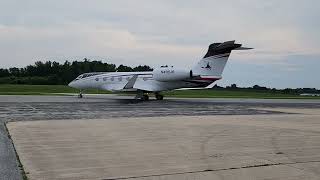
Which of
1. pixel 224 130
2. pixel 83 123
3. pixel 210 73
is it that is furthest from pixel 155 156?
pixel 210 73

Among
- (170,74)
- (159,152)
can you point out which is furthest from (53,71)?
(159,152)

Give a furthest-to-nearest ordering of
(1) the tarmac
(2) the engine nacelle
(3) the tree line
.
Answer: (3) the tree line
(2) the engine nacelle
(1) the tarmac

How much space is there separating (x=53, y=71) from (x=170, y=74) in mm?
94975

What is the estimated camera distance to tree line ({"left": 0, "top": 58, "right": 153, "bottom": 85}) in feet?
366

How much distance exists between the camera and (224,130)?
599 inches

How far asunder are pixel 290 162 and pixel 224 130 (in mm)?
6166

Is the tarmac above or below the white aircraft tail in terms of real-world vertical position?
below

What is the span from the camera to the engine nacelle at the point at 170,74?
3847cm

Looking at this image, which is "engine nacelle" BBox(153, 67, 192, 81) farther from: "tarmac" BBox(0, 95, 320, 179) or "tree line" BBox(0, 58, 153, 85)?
"tree line" BBox(0, 58, 153, 85)

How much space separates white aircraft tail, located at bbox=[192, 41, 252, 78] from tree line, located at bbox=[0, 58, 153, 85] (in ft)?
203

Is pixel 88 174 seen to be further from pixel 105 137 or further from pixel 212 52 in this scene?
pixel 212 52

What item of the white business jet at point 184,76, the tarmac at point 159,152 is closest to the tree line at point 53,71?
the white business jet at point 184,76

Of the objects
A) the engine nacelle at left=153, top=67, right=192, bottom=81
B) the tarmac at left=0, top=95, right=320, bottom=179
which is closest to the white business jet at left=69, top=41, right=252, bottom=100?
the engine nacelle at left=153, top=67, right=192, bottom=81

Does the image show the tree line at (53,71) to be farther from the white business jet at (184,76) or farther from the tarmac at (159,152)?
the tarmac at (159,152)
